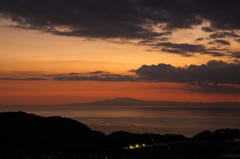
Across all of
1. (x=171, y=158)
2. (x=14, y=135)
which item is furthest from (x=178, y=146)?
(x=14, y=135)

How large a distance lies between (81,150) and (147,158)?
16279mm

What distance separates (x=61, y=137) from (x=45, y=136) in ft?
14.5

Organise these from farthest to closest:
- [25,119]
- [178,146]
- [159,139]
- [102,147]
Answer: [25,119] → [159,139] → [102,147] → [178,146]

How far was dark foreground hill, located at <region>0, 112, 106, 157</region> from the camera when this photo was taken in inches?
1911

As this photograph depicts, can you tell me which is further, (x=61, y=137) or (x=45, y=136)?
(x=61, y=137)

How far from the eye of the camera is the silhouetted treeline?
159 feet

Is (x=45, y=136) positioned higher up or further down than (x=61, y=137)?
higher up

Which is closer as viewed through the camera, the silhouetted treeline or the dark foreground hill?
the silhouetted treeline

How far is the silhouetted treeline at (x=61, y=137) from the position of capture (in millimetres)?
48375

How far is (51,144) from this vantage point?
180ft

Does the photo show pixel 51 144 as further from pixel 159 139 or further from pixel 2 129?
pixel 159 139

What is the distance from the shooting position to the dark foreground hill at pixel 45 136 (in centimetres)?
4853

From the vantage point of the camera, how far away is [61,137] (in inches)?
2500

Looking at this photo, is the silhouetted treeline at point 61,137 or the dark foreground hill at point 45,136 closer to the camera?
the silhouetted treeline at point 61,137
